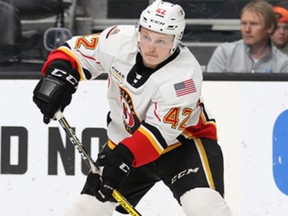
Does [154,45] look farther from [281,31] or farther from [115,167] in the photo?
[281,31]

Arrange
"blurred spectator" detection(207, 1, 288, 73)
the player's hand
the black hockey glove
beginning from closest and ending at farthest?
the player's hand < the black hockey glove < "blurred spectator" detection(207, 1, 288, 73)

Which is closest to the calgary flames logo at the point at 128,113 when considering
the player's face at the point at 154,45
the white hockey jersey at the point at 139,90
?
the white hockey jersey at the point at 139,90

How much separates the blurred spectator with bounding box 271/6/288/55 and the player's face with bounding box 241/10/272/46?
40 mm

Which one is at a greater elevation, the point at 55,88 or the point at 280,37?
the point at 55,88

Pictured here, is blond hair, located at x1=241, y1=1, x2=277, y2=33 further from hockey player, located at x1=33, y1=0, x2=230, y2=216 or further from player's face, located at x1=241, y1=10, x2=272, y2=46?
hockey player, located at x1=33, y1=0, x2=230, y2=216

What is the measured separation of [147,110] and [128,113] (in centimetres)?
8

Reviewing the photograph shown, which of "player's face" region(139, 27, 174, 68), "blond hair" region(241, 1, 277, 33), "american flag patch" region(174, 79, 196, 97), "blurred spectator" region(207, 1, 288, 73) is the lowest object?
"blurred spectator" region(207, 1, 288, 73)

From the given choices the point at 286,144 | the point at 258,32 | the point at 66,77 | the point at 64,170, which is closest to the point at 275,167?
the point at 286,144

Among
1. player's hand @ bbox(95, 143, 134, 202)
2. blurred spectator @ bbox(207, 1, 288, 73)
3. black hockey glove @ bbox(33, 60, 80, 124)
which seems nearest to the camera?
player's hand @ bbox(95, 143, 134, 202)

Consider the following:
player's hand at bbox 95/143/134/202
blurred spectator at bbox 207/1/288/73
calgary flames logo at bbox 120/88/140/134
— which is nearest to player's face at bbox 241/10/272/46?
blurred spectator at bbox 207/1/288/73

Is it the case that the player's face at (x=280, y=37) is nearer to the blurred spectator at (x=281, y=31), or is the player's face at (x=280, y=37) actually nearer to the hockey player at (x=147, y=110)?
the blurred spectator at (x=281, y=31)

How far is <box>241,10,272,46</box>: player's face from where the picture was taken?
14.9 ft

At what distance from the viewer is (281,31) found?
457cm

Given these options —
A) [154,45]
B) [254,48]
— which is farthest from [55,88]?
[254,48]
